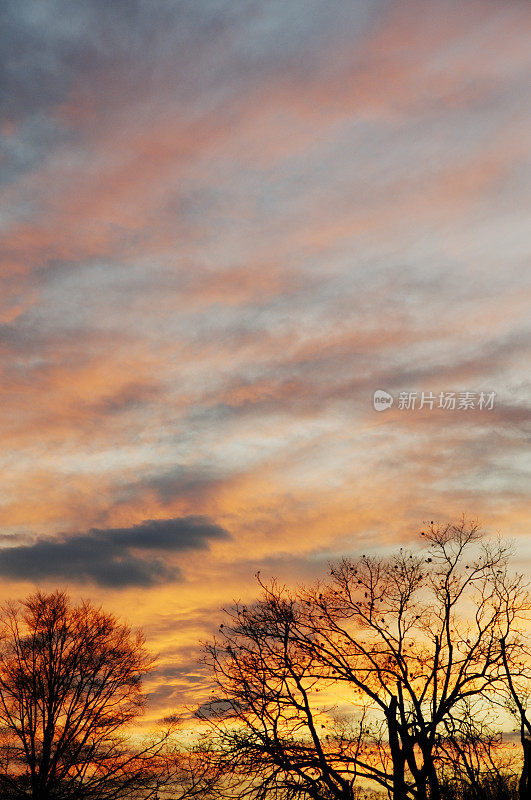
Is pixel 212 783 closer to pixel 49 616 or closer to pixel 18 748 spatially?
pixel 18 748

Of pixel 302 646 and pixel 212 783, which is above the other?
pixel 302 646

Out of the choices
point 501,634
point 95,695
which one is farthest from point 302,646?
point 95,695

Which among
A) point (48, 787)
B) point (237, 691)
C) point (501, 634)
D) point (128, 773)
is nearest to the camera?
point (237, 691)

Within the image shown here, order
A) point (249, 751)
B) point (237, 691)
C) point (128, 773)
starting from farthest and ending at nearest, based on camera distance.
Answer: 1. point (128, 773)
2. point (237, 691)
3. point (249, 751)

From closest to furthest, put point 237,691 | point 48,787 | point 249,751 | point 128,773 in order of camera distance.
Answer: point 249,751
point 237,691
point 48,787
point 128,773

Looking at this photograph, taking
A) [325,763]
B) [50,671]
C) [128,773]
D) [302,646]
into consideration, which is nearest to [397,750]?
[325,763]

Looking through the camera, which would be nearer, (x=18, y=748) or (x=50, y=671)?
(x=18, y=748)

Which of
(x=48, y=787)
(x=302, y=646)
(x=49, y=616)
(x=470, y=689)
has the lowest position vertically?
(x=48, y=787)

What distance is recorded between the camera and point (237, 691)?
28266 mm

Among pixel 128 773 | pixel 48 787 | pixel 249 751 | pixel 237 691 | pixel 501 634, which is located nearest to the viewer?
pixel 249 751

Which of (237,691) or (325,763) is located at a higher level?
(237,691)

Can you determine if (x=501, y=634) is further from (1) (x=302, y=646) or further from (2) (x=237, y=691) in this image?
(2) (x=237, y=691)

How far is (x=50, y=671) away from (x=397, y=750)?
63.3ft

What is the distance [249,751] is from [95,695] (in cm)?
1486
